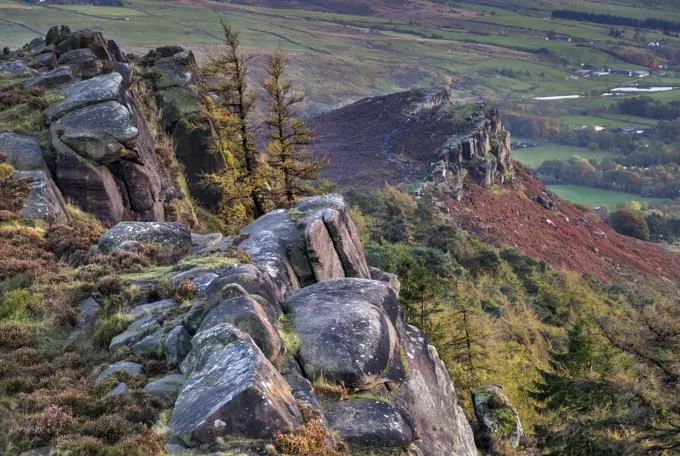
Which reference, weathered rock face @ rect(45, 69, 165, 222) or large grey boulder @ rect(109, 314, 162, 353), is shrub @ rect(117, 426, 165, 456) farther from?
weathered rock face @ rect(45, 69, 165, 222)

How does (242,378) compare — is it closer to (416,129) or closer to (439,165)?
(439,165)

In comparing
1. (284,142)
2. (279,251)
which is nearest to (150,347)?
(279,251)

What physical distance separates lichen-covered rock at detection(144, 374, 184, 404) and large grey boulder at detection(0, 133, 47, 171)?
16.6m

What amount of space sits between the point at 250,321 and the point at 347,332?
2538 mm

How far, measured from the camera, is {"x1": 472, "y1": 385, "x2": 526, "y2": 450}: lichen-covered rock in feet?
79.0

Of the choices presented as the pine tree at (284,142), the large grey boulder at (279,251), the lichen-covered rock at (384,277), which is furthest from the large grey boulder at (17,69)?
the lichen-covered rock at (384,277)

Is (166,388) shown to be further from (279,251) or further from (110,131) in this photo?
(110,131)

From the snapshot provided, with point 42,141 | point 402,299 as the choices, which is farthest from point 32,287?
point 402,299

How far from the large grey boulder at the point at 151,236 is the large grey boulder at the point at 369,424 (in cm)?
1150

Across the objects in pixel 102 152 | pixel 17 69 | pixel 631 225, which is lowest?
pixel 631 225

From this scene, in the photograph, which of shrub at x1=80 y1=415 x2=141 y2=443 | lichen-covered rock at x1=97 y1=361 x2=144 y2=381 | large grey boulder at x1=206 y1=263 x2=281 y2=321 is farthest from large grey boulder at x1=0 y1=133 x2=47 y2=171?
shrub at x1=80 y1=415 x2=141 y2=443

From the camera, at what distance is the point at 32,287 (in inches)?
646

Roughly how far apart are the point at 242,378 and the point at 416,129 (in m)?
106

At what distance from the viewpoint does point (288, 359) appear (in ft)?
41.7
